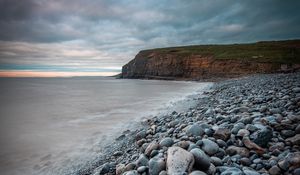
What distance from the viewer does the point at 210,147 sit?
102 inches

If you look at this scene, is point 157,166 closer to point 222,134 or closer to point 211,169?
point 211,169

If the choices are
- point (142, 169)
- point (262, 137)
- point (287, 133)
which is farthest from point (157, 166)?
point (287, 133)

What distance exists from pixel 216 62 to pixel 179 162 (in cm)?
4478

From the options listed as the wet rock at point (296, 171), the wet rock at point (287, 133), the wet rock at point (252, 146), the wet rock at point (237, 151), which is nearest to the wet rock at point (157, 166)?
the wet rock at point (237, 151)

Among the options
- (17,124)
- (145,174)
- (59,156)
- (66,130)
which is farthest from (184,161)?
(17,124)

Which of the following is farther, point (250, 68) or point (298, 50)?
point (298, 50)

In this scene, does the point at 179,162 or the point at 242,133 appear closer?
the point at 179,162

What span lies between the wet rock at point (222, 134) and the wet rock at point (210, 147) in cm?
39

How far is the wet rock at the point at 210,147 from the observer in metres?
2.54

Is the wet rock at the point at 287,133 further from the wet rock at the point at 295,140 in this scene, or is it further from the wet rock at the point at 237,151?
the wet rock at the point at 237,151

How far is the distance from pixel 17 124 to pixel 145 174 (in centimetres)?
723

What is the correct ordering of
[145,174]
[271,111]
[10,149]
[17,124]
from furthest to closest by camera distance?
1. [17,124]
2. [10,149]
3. [271,111]
4. [145,174]

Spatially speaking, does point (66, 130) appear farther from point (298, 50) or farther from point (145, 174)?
point (298, 50)

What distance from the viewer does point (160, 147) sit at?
3.02m
